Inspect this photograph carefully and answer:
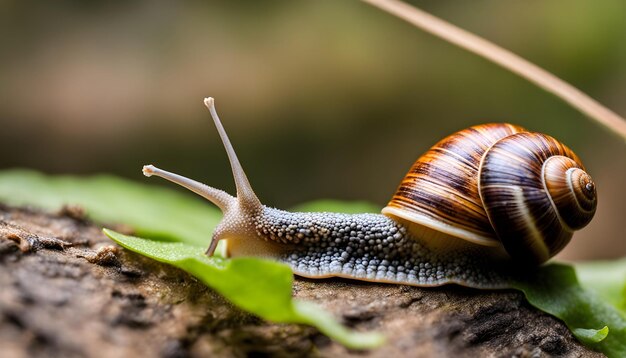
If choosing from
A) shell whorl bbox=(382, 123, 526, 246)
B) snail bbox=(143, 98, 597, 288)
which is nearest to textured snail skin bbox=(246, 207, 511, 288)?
snail bbox=(143, 98, 597, 288)

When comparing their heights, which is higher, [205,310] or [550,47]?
[550,47]

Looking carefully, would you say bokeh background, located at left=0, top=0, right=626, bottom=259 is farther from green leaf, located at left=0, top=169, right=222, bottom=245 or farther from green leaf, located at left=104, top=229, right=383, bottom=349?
green leaf, located at left=104, top=229, right=383, bottom=349

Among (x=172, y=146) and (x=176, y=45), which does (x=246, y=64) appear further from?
(x=172, y=146)

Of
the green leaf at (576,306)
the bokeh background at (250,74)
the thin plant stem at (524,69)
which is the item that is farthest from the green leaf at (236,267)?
the bokeh background at (250,74)

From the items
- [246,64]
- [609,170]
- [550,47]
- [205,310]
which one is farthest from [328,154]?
[205,310]

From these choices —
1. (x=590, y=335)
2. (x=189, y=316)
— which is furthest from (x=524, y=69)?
(x=189, y=316)

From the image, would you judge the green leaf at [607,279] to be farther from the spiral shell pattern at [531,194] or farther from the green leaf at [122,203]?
the green leaf at [122,203]

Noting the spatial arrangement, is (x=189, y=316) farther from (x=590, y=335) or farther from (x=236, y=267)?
(x=590, y=335)
